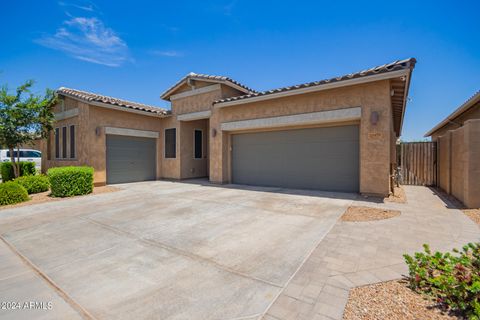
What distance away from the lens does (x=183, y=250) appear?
3.76m

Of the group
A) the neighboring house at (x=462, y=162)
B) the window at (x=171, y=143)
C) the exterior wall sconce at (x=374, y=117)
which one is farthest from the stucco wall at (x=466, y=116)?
the window at (x=171, y=143)

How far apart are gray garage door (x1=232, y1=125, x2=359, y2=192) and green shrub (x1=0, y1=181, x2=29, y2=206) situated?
8764 mm

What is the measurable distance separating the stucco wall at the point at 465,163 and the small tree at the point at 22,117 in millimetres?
17662

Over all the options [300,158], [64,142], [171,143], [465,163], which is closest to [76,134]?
[64,142]

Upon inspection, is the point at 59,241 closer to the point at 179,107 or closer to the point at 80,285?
the point at 80,285

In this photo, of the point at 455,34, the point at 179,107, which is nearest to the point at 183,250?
the point at 179,107

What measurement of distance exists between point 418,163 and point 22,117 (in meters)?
20.1

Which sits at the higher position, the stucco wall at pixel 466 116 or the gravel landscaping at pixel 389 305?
the stucco wall at pixel 466 116

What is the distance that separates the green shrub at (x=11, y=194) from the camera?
25.2ft

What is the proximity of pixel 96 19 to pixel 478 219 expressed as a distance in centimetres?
1492

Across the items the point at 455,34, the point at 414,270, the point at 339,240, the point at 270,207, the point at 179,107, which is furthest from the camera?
the point at 179,107

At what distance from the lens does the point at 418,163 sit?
36.3 ft

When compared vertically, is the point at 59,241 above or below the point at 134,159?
below

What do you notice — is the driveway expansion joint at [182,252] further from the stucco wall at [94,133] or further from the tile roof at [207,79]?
the tile roof at [207,79]
